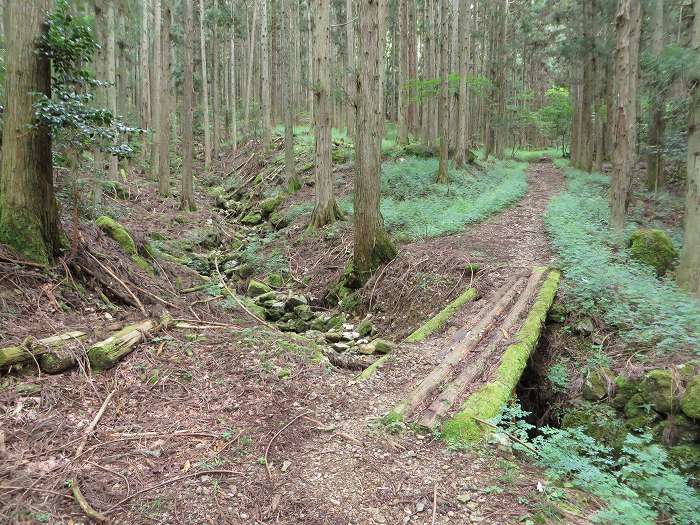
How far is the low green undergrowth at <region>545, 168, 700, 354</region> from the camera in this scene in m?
5.37

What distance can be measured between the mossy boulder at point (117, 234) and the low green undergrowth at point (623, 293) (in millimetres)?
7349

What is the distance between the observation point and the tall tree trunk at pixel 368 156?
801 cm

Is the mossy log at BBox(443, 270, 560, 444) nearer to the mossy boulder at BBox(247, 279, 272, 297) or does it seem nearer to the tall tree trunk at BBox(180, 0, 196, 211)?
the mossy boulder at BBox(247, 279, 272, 297)

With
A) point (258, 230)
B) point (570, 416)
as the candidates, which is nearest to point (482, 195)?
point (258, 230)

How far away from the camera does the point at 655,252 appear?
8305 mm

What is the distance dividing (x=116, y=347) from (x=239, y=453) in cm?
206

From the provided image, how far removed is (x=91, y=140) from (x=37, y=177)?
0.90 meters

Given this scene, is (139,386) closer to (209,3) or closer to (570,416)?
(570,416)

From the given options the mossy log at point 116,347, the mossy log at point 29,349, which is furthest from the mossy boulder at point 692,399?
the mossy log at point 29,349

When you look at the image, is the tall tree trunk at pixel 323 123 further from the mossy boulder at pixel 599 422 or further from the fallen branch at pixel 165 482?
the fallen branch at pixel 165 482

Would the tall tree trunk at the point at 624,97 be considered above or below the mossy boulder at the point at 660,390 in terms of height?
above

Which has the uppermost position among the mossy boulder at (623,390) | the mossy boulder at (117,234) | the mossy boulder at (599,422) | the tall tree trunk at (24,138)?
the tall tree trunk at (24,138)

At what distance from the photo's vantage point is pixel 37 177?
5.57 meters

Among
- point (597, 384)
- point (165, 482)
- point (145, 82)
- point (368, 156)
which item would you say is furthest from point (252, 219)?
point (165, 482)
